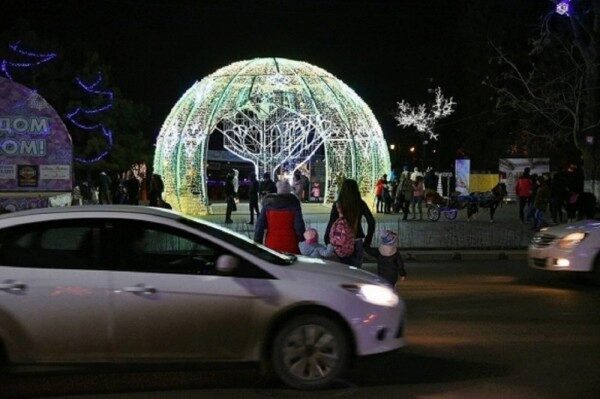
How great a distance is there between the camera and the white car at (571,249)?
478 inches

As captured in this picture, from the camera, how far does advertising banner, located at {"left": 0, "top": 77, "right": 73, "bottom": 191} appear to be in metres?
18.8

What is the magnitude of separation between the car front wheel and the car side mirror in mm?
611

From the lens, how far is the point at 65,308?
6.20 m

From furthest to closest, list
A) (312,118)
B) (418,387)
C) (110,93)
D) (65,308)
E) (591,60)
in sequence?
(110,93) → (312,118) → (591,60) → (418,387) → (65,308)

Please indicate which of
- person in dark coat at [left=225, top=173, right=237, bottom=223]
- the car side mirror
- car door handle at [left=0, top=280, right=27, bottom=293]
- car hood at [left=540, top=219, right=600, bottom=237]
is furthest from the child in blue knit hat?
person in dark coat at [left=225, top=173, right=237, bottom=223]

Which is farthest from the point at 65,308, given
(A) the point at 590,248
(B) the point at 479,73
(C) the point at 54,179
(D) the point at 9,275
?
(B) the point at 479,73

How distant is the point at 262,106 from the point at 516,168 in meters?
16.1

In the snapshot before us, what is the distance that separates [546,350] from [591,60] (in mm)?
19036

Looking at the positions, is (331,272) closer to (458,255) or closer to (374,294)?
(374,294)

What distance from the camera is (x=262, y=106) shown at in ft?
94.7

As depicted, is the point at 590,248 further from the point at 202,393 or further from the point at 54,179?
the point at 54,179

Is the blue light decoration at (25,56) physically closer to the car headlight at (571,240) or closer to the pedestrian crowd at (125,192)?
the pedestrian crowd at (125,192)

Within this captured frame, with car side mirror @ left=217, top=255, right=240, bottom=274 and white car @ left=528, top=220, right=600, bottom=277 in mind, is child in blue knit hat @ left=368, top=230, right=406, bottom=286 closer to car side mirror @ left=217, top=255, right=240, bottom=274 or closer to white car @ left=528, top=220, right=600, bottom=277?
car side mirror @ left=217, top=255, right=240, bottom=274

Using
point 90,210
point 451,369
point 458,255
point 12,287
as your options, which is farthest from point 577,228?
point 12,287
